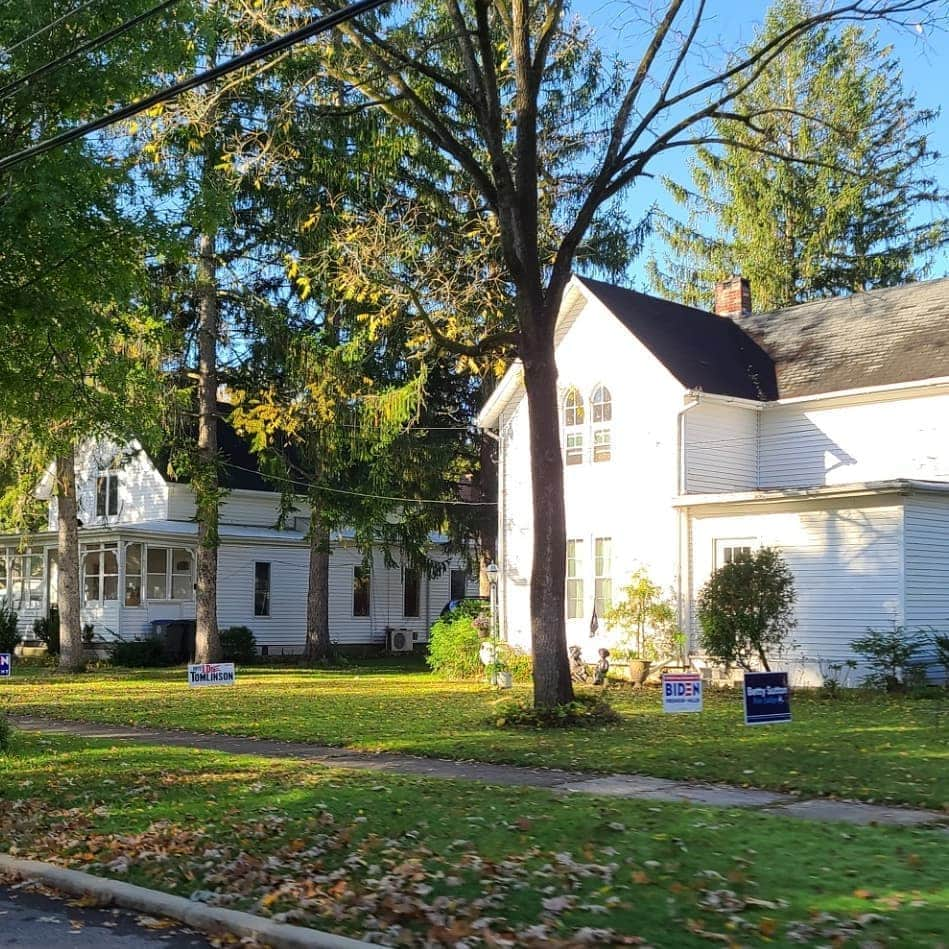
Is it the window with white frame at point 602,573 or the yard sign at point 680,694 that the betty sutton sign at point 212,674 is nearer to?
the window with white frame at point 602,573

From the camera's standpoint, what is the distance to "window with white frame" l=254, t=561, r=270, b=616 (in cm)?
3528

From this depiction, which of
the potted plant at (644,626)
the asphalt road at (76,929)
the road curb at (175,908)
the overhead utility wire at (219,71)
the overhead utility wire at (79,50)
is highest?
the overhead utility wire at (79,50)

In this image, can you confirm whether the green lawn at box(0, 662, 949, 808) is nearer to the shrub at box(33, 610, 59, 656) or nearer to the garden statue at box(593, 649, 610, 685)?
the garden statue at box(593, 649, 610, 685)

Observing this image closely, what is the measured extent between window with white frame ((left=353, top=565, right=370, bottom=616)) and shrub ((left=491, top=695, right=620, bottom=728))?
75.9 ft

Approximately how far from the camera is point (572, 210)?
94.9 ft

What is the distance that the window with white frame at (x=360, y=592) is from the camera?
38.1 metres

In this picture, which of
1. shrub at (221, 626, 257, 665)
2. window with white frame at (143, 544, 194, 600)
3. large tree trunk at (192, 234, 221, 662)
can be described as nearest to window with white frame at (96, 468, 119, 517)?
window with white frame at (143, 544, 194, 600)

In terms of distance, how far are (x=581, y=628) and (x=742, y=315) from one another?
9432 millimetres

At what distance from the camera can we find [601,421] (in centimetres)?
2455

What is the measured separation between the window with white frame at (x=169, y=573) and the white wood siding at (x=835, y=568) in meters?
18.4

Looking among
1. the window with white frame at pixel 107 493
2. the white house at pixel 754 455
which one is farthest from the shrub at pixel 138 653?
the white house at pixel 754 455

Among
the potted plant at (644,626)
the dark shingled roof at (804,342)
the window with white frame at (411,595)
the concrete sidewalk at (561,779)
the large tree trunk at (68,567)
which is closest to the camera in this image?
the concrete sidewalk at (561,779)

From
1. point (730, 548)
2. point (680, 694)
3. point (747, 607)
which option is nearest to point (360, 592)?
point (730, 548)

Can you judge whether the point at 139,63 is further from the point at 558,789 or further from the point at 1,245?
the point at 558,789
